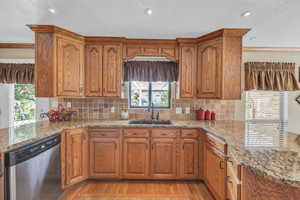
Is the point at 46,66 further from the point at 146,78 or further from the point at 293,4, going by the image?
the point at 293,4

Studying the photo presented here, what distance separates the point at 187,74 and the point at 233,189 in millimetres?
2006

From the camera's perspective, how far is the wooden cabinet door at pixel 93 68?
3.18 meters

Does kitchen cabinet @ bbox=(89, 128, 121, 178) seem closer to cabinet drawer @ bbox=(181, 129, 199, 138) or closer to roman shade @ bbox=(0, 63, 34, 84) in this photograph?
cabinet drawer @ bbox=(181, 129, 199, 138)

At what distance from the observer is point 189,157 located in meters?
2.85

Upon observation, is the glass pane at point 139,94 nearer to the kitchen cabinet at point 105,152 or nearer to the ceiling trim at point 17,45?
the kitchen cabinet at point 105,152

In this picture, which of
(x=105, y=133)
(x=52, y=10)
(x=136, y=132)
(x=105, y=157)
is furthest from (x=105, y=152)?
(x=52, y=10)

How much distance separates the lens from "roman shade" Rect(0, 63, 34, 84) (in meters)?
3.50

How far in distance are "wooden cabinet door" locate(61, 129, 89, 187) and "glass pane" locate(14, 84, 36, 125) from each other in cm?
167

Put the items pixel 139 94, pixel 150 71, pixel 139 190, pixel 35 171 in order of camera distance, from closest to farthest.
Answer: pixel 35 171, pixel 139 190, pixel 150 71, pixel 139 94

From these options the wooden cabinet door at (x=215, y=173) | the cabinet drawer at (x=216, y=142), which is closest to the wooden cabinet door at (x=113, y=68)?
the cabinet drawer at (x=216, y=142)

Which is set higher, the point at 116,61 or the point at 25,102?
the point at 116,61

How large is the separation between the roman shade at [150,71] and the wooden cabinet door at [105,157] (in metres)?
1.26

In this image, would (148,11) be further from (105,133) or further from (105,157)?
(105,157)

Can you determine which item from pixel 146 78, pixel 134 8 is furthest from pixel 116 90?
pixel 134 8
